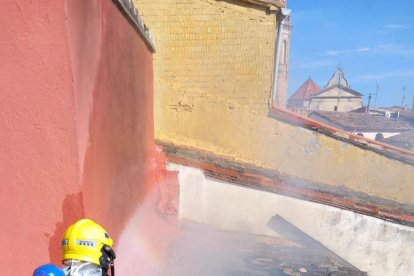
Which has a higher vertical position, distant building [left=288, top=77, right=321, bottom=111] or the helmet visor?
the helmet visor

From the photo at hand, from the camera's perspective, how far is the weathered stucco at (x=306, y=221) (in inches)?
285

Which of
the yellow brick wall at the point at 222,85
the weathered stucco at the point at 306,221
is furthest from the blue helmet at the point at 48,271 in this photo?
the yellow brick wall at the point at 222,85

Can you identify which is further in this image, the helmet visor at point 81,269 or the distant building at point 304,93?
the distant building at point 304,93

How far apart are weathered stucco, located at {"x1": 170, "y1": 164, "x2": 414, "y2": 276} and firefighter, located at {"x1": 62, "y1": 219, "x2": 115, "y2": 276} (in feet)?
16.5

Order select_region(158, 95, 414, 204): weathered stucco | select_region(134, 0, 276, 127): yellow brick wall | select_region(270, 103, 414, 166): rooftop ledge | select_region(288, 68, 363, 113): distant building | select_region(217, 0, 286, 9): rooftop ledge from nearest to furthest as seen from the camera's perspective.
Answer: select_region(217, 0, 286, 9): rooftop ledge
select_region(134, 0, 276, 127): yellow brick wall
select_region(158, 95, 414, 204): weathered stucco
select_region(270, 103, 414, 166): rooftop ledge
select_region(288, 68, 363, 113): distant building

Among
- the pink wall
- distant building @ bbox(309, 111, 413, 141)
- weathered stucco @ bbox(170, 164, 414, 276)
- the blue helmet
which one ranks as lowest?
distant building @ bbox(309, 111, 413, 141)

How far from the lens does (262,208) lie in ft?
24.4

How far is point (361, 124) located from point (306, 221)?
2229 cm

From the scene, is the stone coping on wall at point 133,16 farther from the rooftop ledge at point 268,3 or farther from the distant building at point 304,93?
Result: the distant building at point 304,93

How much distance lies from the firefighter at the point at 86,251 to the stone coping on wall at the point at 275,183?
4837 millimetres

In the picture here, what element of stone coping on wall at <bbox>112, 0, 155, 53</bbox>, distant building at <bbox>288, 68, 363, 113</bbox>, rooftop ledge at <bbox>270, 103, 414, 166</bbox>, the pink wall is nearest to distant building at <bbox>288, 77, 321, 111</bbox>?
distant building at <bbox>288, 68, 363, 113</bbox>

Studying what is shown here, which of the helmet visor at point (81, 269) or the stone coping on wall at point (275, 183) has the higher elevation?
the helmet visor at point (81, 269)

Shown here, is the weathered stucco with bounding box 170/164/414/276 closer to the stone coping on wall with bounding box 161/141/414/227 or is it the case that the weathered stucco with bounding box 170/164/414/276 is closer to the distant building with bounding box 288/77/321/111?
the stone coping on wall with bounding box 161/141/414/227

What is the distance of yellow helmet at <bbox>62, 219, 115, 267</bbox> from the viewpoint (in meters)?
1.97
